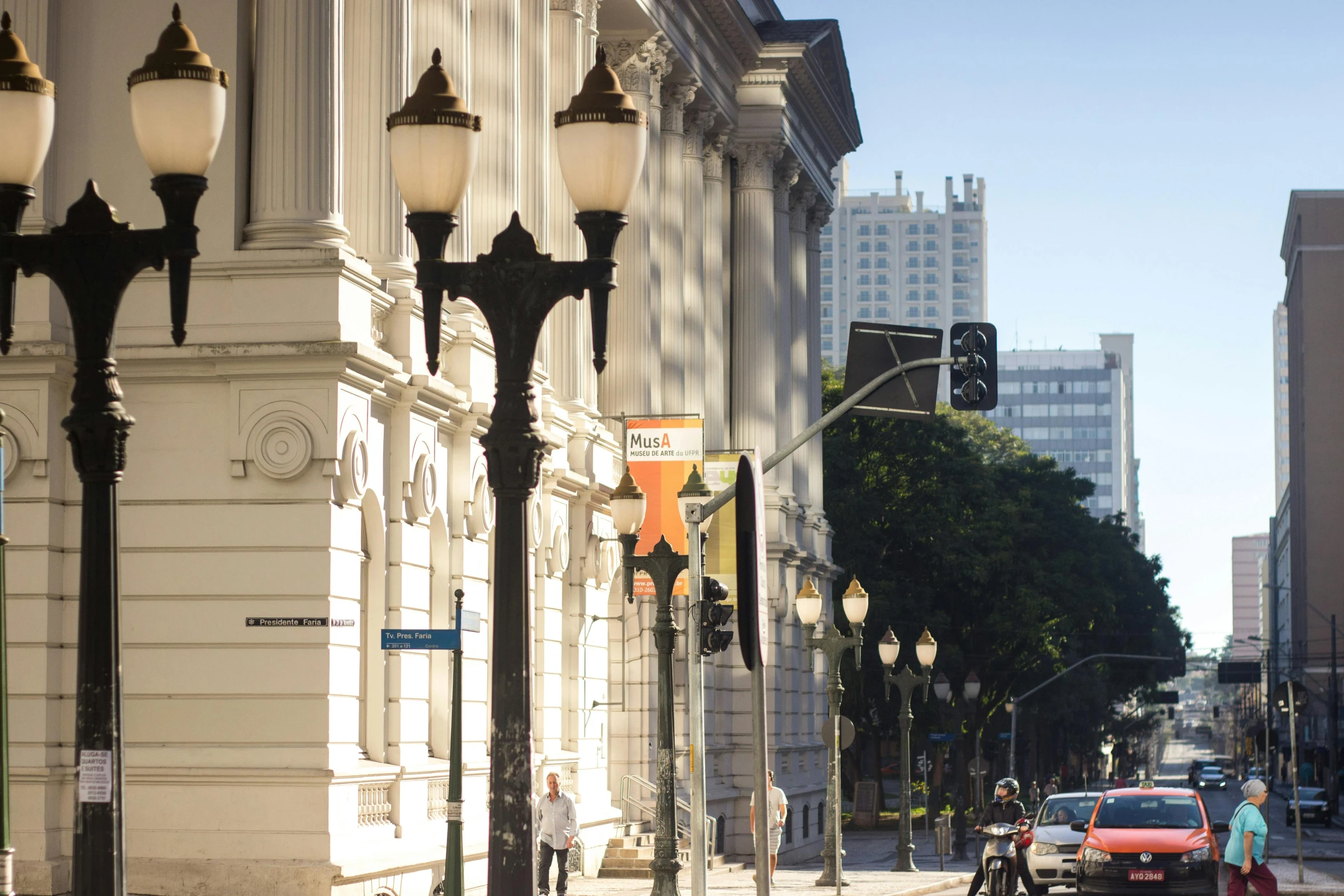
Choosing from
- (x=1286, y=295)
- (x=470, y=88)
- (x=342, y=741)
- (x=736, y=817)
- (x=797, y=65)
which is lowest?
(x=736, y=817)

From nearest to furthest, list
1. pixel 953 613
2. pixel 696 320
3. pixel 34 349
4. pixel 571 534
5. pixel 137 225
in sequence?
pixel 34 349 → pixel 137 225 → pixel 571 534 → pixel 696 320 → pixel 953 613

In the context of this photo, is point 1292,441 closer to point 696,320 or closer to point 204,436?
point 696,320

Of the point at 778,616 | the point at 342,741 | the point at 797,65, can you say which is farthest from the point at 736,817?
the point at 342,741

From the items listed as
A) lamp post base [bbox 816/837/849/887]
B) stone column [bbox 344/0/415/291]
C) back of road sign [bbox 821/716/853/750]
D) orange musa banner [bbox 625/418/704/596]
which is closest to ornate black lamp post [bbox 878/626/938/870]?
lamp post base [bbox 816/837/849/887]

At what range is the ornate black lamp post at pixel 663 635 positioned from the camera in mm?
22328

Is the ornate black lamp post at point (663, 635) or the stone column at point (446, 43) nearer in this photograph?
the ornate black lamp post at point (663, 635)

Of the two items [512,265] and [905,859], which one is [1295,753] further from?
[512,265]

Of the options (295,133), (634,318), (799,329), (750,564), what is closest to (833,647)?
(634,318)

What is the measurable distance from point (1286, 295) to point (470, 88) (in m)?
160

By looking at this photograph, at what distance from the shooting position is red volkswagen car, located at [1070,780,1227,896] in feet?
82.0

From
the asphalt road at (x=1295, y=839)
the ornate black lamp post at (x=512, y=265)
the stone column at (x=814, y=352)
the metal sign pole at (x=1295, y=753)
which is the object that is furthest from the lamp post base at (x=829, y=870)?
the ornate black lamp post at (x=512, y=265)

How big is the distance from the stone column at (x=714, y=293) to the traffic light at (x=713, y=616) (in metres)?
25.0

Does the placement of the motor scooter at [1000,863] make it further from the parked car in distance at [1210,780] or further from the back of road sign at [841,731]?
the parked car in distance at [1210,780]

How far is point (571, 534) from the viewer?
35.1 meters
